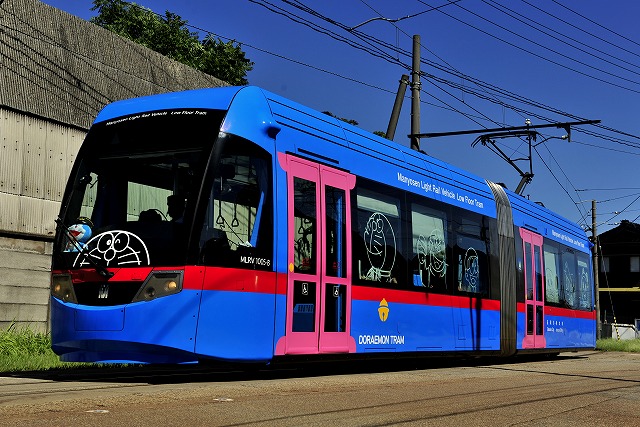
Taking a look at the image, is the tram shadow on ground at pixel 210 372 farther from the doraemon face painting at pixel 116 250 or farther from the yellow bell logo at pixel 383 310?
the doraemon face painting at pixel 116 250

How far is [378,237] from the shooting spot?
480 inches

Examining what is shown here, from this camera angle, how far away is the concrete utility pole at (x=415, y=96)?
22.5 m

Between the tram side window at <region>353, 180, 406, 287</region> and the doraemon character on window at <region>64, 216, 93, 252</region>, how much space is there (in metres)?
3.52

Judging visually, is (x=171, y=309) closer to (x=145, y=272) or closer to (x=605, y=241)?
(x=145, y=272)

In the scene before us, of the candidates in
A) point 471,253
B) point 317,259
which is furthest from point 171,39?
point 317,259

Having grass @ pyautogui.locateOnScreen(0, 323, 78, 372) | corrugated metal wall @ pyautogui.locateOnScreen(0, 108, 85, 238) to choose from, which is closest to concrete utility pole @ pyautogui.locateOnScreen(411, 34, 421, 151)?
corrugated metal wall @ pyautogui.locateOnScreen(0, 108, 85, 238)

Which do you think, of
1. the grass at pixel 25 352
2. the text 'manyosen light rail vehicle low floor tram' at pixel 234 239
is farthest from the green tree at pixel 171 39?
the text 'manyosen light rail vehicle low floor tram' at pixel 234 239

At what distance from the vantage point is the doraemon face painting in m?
9.15

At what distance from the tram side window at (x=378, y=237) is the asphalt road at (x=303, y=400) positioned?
4.58ft

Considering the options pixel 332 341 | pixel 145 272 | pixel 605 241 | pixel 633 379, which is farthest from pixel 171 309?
pixel 605 241

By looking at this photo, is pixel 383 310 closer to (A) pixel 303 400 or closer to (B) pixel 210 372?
(B) pixel 210 372

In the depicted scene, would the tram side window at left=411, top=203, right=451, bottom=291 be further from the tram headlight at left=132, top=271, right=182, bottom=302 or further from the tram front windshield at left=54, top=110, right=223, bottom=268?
the tram headlight at left=132, top=271, right=182, bottom=302

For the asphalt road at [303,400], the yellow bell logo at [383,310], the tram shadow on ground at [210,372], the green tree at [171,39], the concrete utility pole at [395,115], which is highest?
the green tree at [171,39]

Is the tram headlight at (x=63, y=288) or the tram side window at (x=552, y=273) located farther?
the tram side window at (x=552, y=273)
